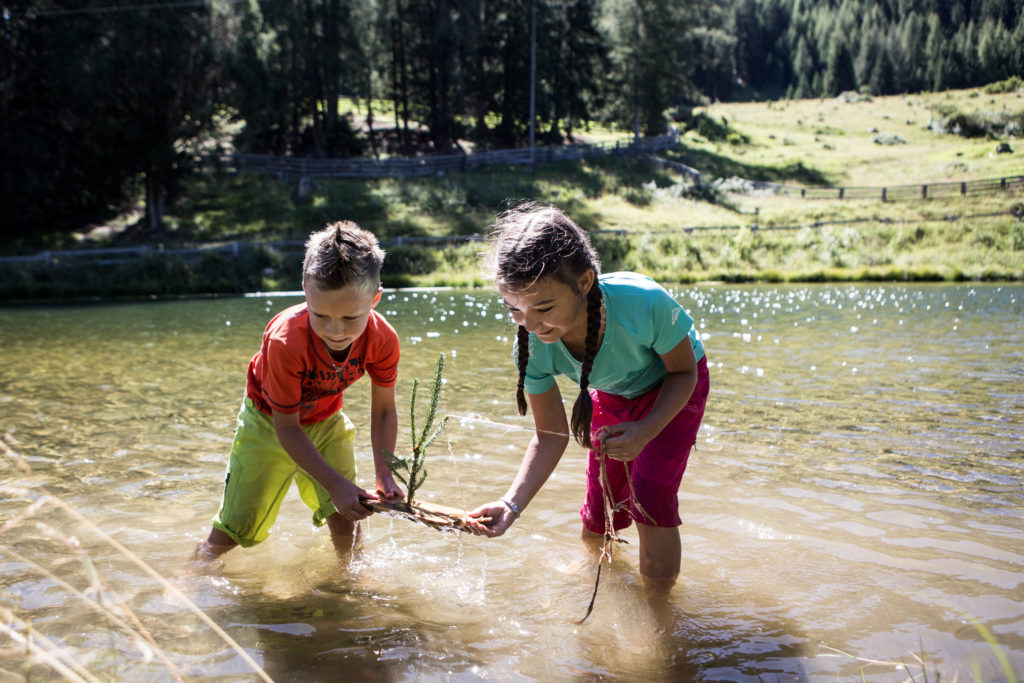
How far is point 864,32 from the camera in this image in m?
30.0

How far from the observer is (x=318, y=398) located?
4109 mm

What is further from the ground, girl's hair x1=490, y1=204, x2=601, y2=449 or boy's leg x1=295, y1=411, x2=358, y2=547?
girl's hair x1=490, y1=204, x2=601, y2=449

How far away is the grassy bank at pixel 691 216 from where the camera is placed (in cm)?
2523

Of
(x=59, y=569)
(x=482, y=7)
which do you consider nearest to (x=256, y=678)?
(x=59, y=569)

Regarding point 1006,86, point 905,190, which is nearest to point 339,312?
point 1006,86

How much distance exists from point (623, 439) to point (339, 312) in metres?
1.35

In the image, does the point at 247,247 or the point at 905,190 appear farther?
the point at 905,190

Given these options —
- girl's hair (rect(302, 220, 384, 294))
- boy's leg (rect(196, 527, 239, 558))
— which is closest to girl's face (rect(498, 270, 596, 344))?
girl's hair (rect(302, 220, 384, 294))

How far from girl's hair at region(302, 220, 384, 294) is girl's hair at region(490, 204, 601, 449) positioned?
0.56m

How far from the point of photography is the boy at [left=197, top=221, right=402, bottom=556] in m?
3.49

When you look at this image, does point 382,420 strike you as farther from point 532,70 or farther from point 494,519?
point 532,70

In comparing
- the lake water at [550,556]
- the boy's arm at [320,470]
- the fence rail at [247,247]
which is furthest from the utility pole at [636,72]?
the boy's arm at [320,470]

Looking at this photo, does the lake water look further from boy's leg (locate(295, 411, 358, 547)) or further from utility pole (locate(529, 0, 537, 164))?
utility pole (locate(529, 0, 537, 164))

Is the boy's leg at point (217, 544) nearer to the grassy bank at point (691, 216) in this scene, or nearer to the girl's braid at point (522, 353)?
the girl's braid at point (522, 353)
